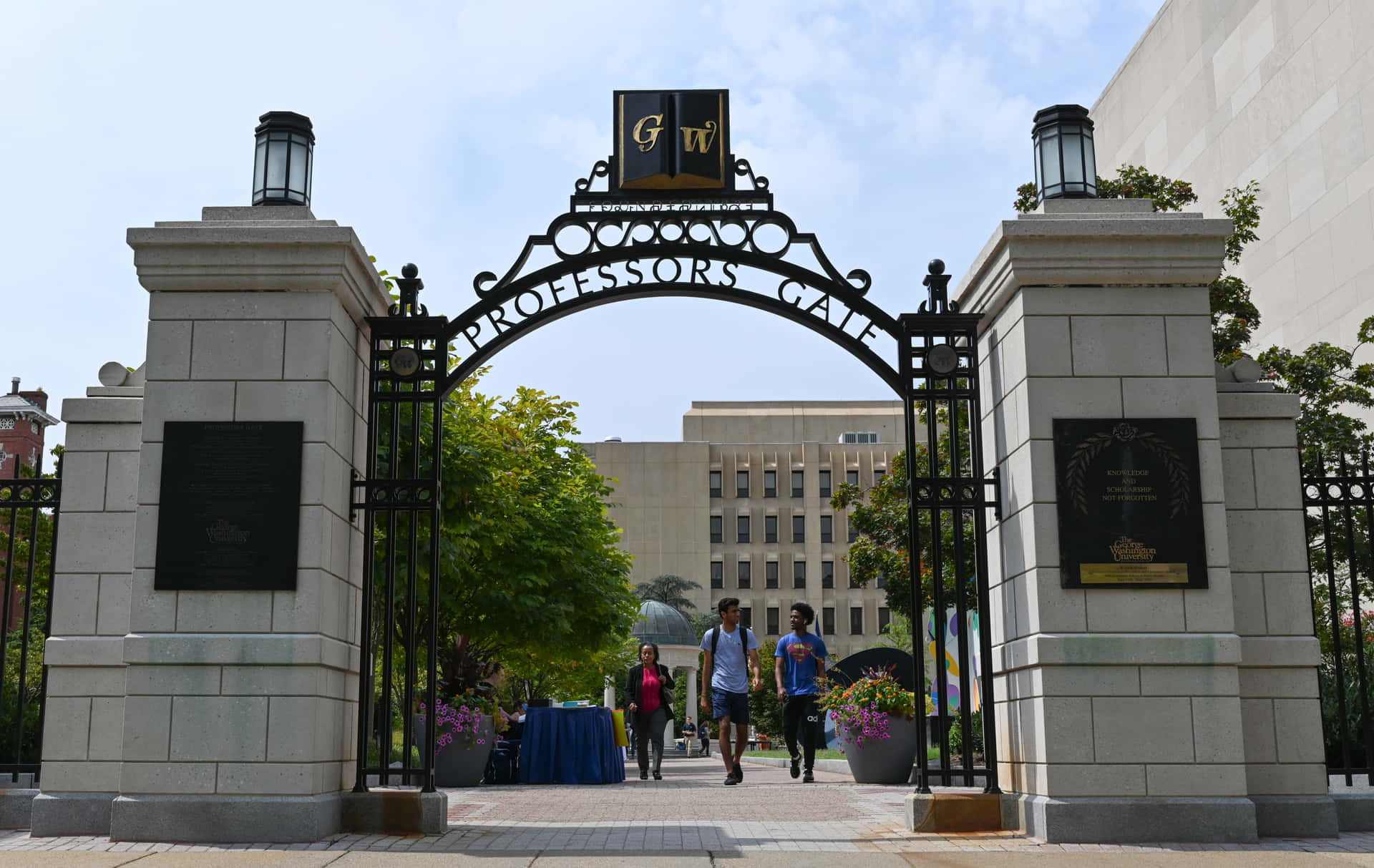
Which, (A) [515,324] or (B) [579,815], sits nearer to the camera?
(A) [515,324]

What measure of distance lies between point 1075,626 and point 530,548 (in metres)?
16.3

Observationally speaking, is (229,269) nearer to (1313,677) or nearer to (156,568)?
(156,568)

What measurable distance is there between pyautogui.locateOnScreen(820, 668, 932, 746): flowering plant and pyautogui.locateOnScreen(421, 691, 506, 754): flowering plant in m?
3.84

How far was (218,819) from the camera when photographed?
7.86 metres

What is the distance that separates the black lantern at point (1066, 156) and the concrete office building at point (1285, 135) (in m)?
23.0

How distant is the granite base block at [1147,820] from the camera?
779cm

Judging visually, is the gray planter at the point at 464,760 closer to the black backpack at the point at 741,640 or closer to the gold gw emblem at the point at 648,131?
the black backpack at the point at 741,640

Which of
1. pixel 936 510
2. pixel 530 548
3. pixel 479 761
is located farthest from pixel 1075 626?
pixel 530 548

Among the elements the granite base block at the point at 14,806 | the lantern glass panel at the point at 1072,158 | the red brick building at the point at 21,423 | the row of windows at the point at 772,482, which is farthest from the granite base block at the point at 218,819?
the row of windows at the point at 772,482

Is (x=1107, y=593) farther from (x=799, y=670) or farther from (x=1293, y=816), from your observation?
(x=799, y=670)

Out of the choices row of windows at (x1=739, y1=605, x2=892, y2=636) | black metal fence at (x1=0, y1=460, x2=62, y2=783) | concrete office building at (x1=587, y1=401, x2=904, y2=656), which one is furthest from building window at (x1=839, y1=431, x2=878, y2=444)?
black metal fence at (x1=0, y1=460, x2=62, y2=783)

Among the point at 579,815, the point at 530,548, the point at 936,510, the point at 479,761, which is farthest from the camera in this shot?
the point at 530,548

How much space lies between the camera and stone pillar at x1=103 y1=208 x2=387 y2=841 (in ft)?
26.1

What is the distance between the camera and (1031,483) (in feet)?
27.0
